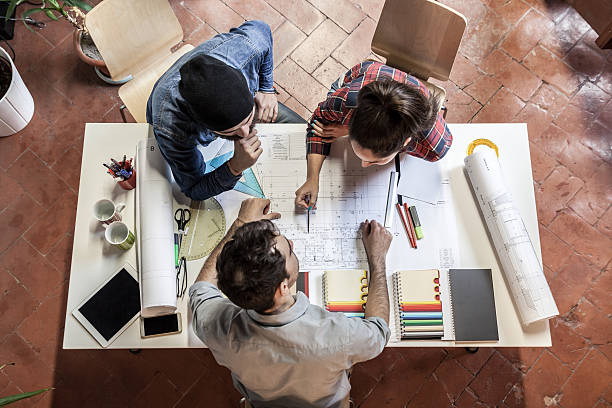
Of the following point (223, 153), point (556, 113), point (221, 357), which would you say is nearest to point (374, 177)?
point (223, 153)

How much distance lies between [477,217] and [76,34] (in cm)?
272

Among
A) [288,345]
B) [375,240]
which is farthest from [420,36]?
[288,345]

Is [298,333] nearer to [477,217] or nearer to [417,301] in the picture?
[417,301]

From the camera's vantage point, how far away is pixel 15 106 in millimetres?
2906

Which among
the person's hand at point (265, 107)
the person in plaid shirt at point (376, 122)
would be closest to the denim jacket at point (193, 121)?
the person's hand at point (265, 107)

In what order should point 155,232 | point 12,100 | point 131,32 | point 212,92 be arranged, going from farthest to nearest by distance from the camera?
point 12,100
point 131,32
point 155,232
point 212,92

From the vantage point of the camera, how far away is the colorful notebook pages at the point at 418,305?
185cm

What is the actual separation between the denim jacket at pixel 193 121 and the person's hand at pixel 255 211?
0.11m

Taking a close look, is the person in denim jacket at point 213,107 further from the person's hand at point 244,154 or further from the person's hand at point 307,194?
the person's hand at point 307,194

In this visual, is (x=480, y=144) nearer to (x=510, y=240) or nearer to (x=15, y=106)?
(x=510, y=240)

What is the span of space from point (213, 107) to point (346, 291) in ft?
2.93

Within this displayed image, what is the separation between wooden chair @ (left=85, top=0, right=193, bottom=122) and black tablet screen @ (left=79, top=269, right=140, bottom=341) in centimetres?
91

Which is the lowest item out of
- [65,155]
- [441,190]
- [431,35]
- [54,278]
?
[54,278]

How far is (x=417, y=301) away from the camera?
1.87 meters
